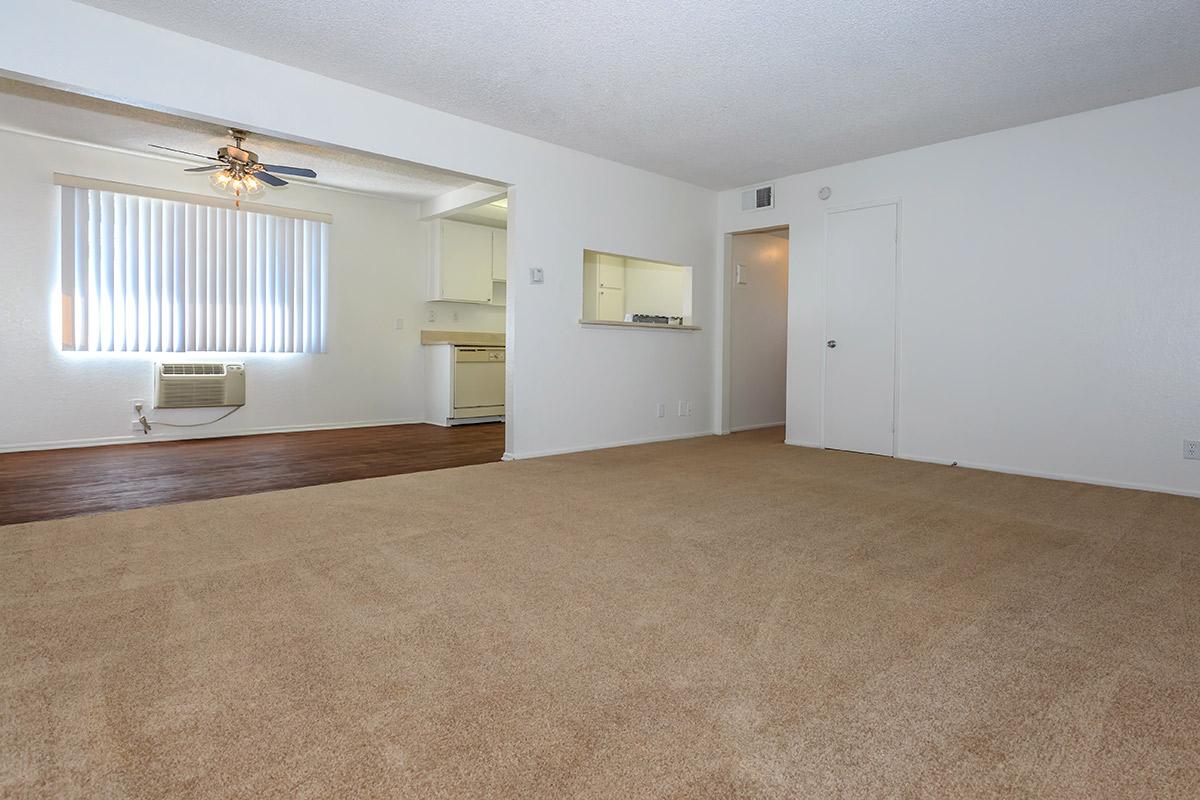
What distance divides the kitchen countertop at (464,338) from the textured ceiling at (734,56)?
3.09 metres

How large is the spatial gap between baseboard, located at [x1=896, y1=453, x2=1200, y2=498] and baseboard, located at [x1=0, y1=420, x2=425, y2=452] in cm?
560

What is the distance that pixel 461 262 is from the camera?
7.43 metres

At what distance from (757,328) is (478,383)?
10.9 feet

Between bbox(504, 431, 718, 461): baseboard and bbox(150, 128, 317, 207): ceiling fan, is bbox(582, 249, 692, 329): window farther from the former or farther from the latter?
bbox(150, 128, 317, 207): ceiling fan

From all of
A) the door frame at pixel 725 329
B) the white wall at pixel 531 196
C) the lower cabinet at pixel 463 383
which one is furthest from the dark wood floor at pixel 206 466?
the door frame at pixel 725 329

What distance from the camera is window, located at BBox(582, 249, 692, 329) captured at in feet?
23.9

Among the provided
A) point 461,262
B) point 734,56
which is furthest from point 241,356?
point 734,56

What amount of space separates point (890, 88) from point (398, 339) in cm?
554

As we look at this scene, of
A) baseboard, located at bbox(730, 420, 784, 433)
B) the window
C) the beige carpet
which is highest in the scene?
the window

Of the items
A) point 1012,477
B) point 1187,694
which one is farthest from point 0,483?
point 1012,477

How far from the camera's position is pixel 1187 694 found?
4.97ft

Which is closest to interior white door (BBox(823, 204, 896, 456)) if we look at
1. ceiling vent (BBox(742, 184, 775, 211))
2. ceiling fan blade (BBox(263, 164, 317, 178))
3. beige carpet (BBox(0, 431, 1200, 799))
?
ceiling vent (BBox(742, 184, 775, 211))

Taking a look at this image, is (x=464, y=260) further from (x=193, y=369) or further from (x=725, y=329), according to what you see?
(x=725, y=329)

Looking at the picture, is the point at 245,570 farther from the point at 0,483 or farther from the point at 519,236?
the point at 519,236
